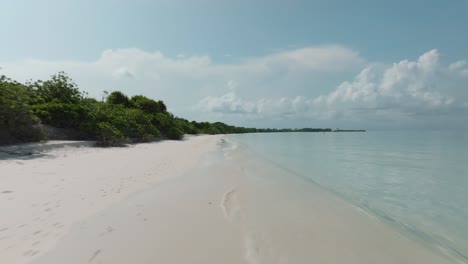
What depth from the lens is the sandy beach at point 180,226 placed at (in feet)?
10.6

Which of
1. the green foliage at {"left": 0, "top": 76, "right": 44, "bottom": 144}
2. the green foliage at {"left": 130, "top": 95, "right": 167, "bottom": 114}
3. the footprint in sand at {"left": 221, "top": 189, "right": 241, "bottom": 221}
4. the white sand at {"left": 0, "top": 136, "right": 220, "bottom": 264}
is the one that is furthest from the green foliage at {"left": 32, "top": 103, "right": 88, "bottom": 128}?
the green foliage at {"left": 130, "top": 95, "right": 167, "bottom": 114}

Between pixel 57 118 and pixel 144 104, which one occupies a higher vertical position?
pixel 144 104

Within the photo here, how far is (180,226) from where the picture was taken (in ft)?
13.8

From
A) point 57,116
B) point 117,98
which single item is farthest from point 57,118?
point 117,98

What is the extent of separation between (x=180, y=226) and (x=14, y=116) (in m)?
13.8

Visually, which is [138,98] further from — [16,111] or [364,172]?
[364,172]

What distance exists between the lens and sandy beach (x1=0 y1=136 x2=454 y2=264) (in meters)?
3.24

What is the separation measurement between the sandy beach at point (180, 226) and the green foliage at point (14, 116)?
6899mm

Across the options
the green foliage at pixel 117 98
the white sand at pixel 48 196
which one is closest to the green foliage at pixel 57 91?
the white sand at pixel 48 196

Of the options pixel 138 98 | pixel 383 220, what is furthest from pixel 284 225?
pixel 138 98

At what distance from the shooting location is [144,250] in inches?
129

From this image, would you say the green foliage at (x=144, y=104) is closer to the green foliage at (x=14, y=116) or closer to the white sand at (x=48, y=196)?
the green foliage at (x=14, y=116)

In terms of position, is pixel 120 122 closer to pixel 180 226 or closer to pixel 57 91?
pixel 57 91

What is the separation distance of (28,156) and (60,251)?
10197 millimetres
